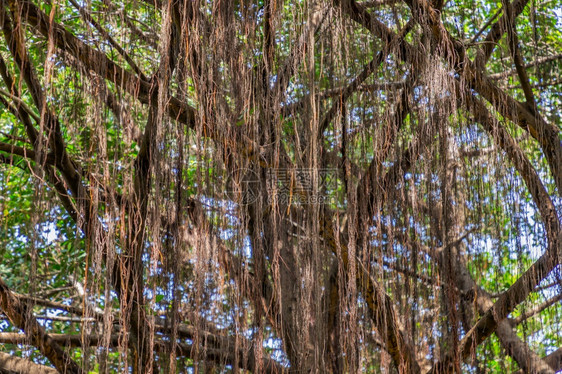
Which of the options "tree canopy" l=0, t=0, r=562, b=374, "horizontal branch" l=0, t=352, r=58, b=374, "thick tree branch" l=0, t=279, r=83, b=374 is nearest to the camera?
"tree canopy" l=0, t=0, r=562, b=374

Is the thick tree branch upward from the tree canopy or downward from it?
downward

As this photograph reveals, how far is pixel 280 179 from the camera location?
2352mm

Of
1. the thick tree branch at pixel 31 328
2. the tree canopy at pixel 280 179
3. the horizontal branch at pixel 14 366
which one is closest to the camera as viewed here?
the tree canopy at pixel 280 179

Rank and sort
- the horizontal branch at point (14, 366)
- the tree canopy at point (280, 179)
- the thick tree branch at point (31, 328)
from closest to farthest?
the tree canopy at point (280, 179), the thick tree branch at point (31, 328), the horizontal branch at point (14, 366)

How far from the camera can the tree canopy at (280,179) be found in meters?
2.09

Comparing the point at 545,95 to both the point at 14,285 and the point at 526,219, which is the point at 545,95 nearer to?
the point at 526,219

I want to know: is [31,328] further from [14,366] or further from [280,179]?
[280,179]

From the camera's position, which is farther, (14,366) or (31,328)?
(14,366)

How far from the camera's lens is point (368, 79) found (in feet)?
8.21

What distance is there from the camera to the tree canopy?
2.09 m

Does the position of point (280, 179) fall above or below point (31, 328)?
above

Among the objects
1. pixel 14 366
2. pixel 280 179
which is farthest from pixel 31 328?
pixel 280 179

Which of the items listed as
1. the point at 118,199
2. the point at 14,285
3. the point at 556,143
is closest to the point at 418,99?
the point at 556,143

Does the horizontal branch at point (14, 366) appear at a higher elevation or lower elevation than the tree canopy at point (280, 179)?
lower
